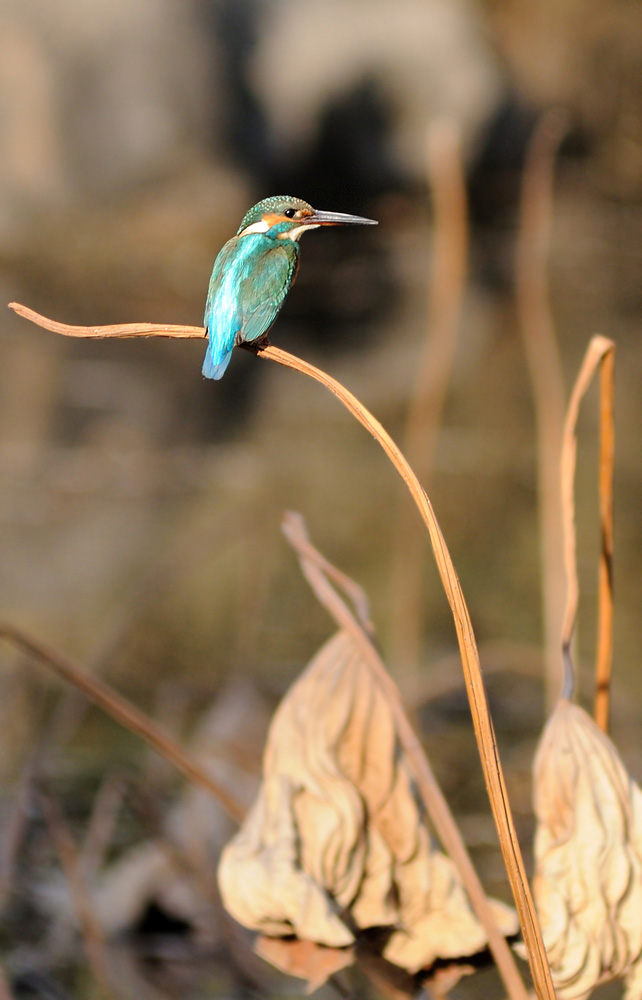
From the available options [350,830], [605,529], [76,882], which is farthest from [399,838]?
[76,882]

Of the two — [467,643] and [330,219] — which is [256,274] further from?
[467,643]

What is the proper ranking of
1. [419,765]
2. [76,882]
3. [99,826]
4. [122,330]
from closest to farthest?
1. [122,330]
2. [419,765]
3. [76,882]
4. [99,826]

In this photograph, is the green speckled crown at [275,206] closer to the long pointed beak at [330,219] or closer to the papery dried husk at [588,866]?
the long pointed beak at [330,219]

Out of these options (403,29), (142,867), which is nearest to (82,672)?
(142,867)

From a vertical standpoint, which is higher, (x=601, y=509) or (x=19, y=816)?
(x=601, y=509)

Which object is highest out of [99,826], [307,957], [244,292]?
[244,292]

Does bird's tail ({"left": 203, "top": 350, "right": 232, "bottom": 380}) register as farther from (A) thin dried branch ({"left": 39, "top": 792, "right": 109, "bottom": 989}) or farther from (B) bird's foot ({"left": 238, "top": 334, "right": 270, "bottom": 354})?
(A) thin dried branch ({"left": 39, "top": 792, "right": 109, "bottom": 989})
